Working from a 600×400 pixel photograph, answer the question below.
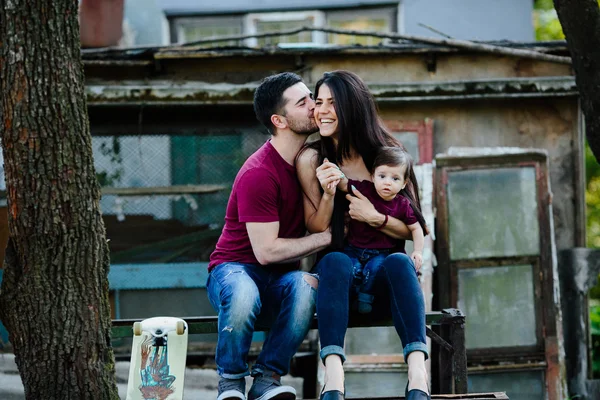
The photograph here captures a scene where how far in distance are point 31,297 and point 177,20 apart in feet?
23.3

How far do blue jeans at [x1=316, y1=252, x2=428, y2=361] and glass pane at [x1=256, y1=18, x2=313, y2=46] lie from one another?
6.49m

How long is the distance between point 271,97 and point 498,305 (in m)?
3.74

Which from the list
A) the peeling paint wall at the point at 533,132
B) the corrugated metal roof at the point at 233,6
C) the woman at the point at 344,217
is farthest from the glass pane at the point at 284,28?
the woman at the point at 344,217

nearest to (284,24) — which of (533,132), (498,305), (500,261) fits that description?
(533,132)

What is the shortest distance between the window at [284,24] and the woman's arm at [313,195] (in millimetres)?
6005

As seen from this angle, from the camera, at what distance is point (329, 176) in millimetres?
3896

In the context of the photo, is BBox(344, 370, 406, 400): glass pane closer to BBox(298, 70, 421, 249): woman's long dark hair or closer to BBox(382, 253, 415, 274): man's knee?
BBox(298, 70, 421, 249): woman's long dark hair

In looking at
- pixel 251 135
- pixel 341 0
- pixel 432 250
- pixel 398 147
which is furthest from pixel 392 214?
pixel 341 0

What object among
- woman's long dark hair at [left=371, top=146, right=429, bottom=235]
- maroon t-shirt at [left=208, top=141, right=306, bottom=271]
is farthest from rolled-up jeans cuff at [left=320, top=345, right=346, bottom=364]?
woman's long dark hair at [left=371, top=146, right=429, bottom=235]

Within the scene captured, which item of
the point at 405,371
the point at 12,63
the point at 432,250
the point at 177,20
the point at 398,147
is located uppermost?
the point at 177,20

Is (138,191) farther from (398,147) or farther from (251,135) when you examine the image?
(398,147)

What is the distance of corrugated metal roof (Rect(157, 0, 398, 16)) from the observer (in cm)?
1007

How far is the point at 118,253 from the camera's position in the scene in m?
7.55

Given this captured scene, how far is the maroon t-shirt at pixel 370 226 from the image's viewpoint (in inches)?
159
